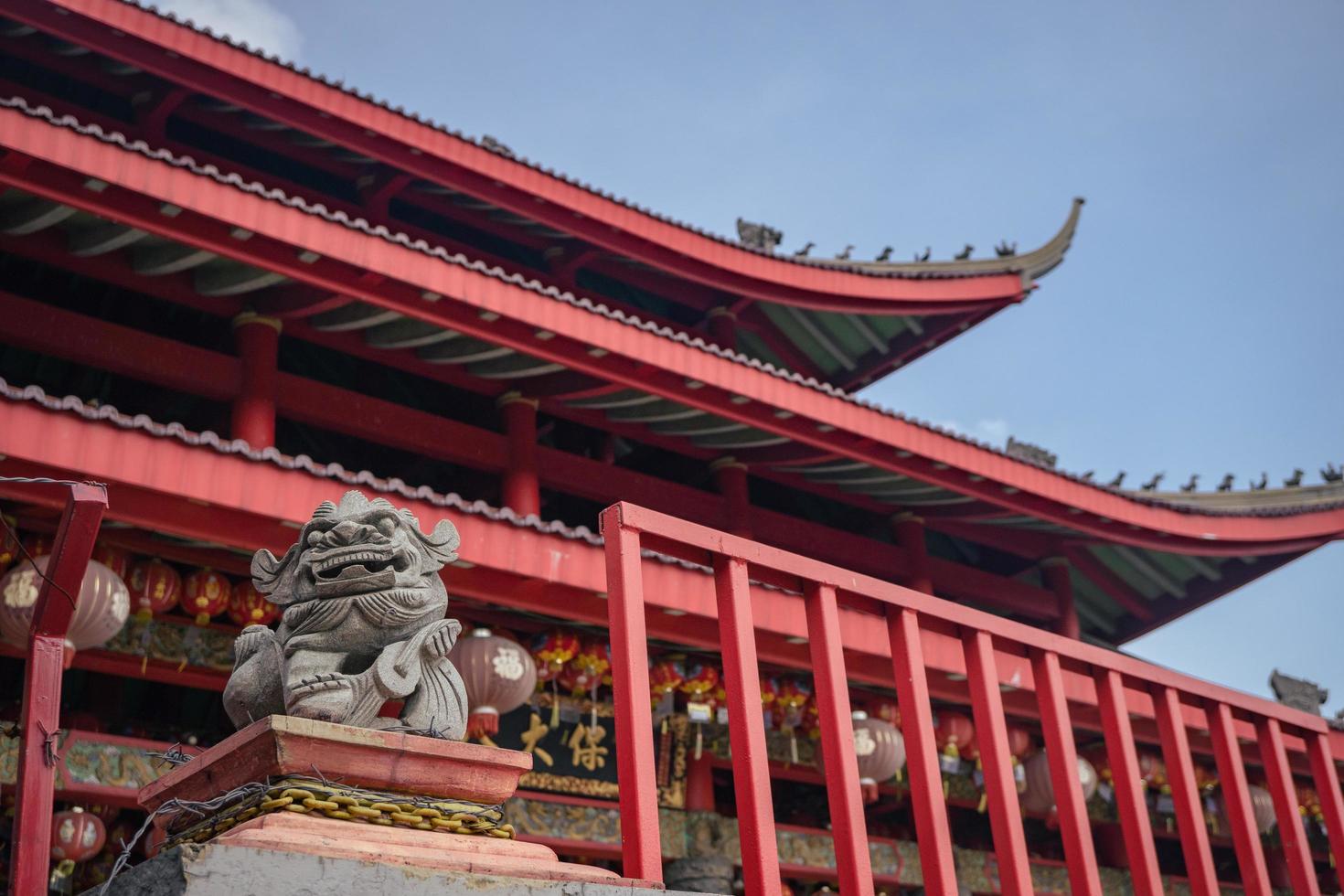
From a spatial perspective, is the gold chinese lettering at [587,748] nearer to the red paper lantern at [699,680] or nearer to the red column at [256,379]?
the red paper lantern at [699,680]

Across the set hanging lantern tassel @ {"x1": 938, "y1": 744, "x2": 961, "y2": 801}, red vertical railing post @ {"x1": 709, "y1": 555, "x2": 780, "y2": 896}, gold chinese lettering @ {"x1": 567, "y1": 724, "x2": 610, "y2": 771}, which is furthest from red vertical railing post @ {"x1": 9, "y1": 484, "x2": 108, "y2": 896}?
hanging lantern tassel @ {"x1": 938, "y1": 744, "x2": 961, "y2": 801}

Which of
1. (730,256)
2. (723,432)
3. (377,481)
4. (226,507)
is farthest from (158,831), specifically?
(730,256)

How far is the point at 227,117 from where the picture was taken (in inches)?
416

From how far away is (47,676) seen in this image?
171 inches

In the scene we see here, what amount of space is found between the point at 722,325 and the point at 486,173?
2.75 meters

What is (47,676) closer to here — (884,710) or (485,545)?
(485,545)

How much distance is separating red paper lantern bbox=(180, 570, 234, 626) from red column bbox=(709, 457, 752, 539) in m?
3.89

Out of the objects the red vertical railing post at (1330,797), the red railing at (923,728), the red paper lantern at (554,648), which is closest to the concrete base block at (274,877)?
the red railing at (923,728)

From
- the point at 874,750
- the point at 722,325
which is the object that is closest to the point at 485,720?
the point at 874,750

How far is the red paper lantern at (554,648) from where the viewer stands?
8.25 meters

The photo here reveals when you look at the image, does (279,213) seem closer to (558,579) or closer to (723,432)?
(558,579)

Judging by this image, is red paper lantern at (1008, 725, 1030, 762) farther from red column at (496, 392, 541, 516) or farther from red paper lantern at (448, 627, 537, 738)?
red paper lantern at (448, 627, 537, 738)

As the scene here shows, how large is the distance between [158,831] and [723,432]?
20.0 ft

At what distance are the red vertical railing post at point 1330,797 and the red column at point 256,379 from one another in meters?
5.93
